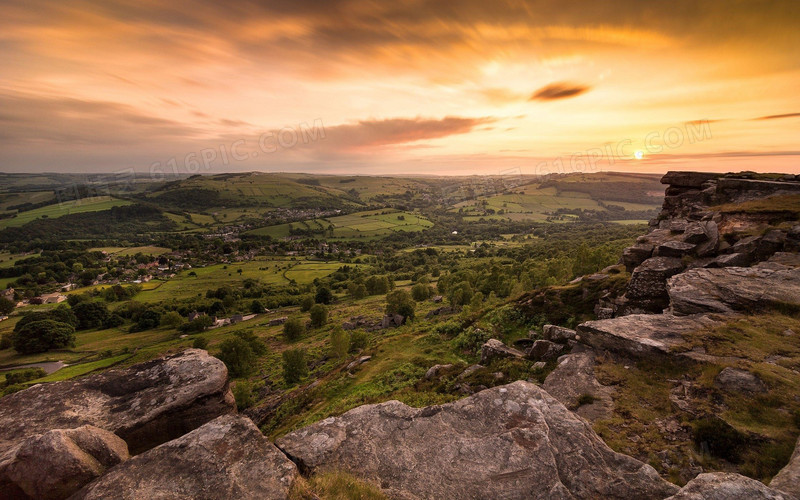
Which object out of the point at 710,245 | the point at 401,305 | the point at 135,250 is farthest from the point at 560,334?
the point at 135,250

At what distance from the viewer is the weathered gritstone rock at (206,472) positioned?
21.6 feet

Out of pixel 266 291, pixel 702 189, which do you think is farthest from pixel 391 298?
pixel 266 291

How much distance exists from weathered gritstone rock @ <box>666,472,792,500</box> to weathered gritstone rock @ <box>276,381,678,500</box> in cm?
82

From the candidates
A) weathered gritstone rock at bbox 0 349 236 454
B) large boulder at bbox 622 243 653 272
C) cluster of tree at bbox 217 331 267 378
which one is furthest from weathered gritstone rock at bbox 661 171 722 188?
cluster of tree at bbox 217 331 267 378

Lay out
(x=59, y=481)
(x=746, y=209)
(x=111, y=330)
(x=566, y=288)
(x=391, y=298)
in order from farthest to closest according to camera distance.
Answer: (x=111, y=330) → (x=391, y=298) → (x=566, y=288) → (x=746, y=209) → (x=59, y=481)

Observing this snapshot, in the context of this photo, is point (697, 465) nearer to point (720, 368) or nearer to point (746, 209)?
point (720, 368)

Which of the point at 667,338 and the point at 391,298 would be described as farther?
the point at 391,298

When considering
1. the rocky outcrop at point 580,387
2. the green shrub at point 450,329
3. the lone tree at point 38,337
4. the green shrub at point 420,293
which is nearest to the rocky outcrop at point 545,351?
the rocky outcrop at point 580,387

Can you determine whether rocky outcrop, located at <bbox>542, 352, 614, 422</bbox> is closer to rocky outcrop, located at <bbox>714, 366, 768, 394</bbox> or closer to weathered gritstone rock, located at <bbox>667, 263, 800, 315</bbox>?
rocky outcrop, located at <bbox>714, 366, 768, 394</bbox>

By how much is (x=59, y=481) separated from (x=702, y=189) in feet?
179

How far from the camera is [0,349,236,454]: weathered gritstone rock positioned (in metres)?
8.84

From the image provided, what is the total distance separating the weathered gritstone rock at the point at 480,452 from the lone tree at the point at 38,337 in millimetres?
118744

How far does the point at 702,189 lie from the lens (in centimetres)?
3675

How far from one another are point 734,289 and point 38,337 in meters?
135
